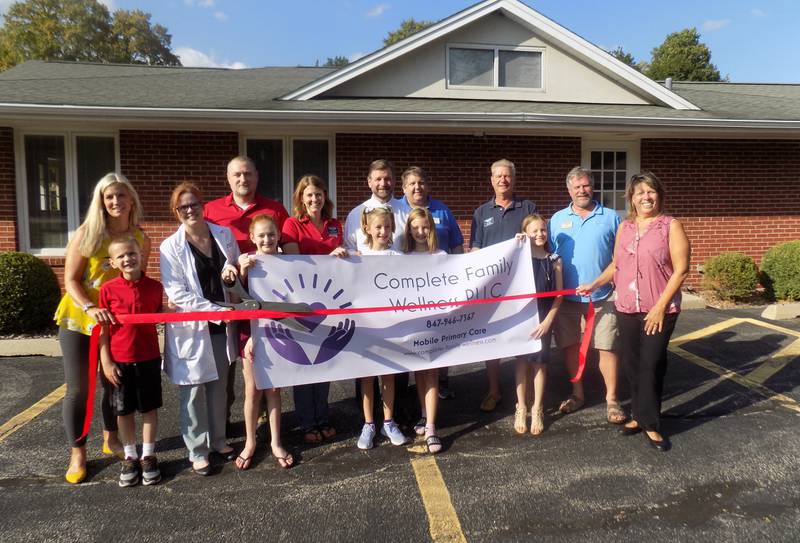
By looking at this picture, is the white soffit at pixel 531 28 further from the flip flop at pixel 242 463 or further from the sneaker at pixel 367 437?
the flip flop at pixel 242 463

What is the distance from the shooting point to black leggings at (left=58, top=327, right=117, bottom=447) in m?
3.21

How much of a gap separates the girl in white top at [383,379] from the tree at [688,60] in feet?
147

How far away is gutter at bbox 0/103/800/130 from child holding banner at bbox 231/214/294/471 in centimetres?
441

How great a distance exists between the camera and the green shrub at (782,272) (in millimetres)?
8281

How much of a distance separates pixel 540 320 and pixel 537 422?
2.42 ft

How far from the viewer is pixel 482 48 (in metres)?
9.33

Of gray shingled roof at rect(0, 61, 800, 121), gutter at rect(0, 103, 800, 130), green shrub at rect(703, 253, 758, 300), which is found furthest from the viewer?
green shrub at rect(703, 253, 758, 300)

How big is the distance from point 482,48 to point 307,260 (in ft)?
23.6

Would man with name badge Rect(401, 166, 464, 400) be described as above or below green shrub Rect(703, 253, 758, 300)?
above

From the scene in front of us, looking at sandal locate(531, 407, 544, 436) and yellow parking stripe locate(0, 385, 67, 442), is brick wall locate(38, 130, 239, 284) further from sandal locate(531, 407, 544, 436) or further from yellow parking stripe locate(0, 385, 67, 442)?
sandal locate(531, 407, 544, 436)

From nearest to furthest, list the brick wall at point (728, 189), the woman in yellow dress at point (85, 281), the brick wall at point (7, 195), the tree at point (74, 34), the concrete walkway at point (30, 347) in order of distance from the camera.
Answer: the woman in yellow dress at point (85, 281) → the concrete walkway at point (30, 347) → the brick wall at point (7, 195) → the brick wall at point (728, 189) → the tree at point (74, 34)

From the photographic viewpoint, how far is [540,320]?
4.05 metres

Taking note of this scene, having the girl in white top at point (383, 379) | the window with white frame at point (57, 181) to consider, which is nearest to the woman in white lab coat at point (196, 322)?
the girl in white top at point (383, 379)

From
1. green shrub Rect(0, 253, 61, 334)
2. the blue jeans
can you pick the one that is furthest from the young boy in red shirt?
green shrub Rect(0, 253, 61, 334)
